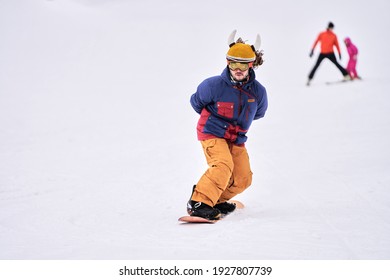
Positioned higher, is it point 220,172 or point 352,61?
point 352,61

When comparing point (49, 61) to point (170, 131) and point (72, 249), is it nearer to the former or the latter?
point (170, 131)

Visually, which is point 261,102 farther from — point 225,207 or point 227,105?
point 225,207

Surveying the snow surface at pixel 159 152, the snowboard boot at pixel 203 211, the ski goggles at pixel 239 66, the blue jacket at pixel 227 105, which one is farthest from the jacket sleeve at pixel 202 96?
the snow surface at pixel 159 152

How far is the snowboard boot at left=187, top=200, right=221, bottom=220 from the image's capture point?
4139 millimetres

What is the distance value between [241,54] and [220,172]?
39.3 inches

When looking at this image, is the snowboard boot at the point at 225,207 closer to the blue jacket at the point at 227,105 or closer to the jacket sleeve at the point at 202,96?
the blue jacket at the point at 227,105

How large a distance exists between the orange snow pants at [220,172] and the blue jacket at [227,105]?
85 millimetres

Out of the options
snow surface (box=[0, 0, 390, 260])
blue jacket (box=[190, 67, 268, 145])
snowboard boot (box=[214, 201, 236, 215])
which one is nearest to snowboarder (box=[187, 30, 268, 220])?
blue jacket (box=[190, 67, 268, 145])

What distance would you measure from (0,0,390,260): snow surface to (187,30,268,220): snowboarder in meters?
0.30

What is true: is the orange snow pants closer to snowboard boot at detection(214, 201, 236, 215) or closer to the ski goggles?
snowboard boot at detection(214, 201, 236, 215)

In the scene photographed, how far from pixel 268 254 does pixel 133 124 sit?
645 centimetres

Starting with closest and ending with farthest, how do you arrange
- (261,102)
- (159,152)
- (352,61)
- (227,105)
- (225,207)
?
1. (227,105)
2. (261,102)
3. (225,207)
4. (159,152)
5. (352,61)

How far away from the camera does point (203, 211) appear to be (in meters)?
4.15

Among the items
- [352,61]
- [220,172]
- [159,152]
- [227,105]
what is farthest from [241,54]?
[352,61]
